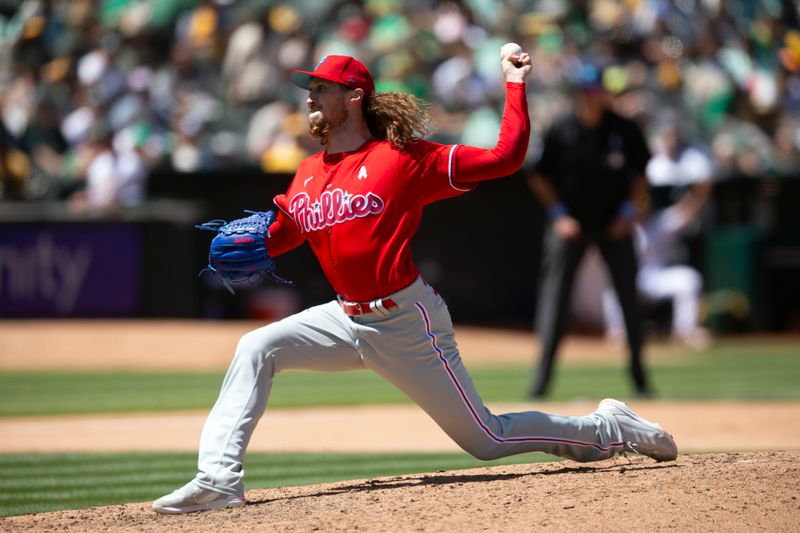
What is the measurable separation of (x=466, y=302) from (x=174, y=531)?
11538 millimetres

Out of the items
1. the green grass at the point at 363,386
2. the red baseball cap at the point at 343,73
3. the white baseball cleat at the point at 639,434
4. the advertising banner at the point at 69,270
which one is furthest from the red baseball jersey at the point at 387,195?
the advertising banner at the point at 69,270

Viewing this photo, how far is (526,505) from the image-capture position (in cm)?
468

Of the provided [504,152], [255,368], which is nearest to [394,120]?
[504,152]

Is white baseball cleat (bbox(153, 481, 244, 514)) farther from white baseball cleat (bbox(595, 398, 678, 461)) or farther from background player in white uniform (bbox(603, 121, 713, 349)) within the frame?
background player in white uniform (bbox(603, 121, 713, 349))

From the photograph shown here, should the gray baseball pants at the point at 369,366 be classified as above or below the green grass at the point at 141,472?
above

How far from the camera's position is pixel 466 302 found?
15.9 meters

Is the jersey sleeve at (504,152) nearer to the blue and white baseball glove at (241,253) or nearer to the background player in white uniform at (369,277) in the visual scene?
the background player in white uniform at (369,277)

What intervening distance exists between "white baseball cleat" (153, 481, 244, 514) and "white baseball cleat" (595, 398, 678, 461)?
1.73m

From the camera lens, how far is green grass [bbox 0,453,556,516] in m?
5.96

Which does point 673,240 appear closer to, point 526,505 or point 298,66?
point 298,66

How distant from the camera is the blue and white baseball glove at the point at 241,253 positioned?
517 cm

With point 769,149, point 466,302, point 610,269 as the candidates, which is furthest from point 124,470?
point 769,149

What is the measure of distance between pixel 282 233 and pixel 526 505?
1.58m

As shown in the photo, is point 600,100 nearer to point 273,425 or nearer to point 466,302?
point 273,425
